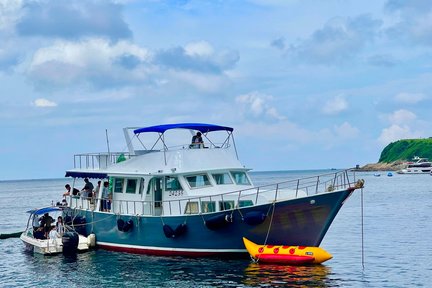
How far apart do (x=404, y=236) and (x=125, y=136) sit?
17876 millimetres

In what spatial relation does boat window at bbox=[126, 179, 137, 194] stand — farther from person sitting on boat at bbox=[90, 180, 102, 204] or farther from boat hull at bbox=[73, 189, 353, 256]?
person sitting on boat at bbox=[90, 180, 102, 204]

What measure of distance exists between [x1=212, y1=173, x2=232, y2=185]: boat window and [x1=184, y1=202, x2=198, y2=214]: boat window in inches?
89.3

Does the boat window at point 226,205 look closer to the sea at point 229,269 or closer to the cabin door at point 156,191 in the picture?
the sea at point 229,269

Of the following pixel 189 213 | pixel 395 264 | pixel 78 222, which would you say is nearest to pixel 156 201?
pixel 189 213

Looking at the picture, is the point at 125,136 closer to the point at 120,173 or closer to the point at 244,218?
the point at 120,173

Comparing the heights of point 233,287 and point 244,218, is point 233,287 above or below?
below

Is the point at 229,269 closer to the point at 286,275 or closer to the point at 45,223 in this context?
the point at 286,275

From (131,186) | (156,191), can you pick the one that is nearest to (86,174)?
(131,186)

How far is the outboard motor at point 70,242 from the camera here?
31000 mm

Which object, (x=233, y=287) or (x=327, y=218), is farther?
(x=327, y=218)

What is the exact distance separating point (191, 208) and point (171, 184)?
199cm

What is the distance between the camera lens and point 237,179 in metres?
30.0

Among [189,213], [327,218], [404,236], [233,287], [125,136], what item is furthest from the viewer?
[404,236]

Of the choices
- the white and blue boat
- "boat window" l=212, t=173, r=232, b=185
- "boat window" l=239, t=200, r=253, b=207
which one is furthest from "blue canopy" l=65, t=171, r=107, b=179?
"boat window" l=239, t=200, r=253, b=207
